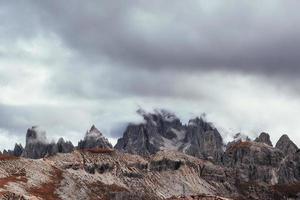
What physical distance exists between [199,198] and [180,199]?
7193mm

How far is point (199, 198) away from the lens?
185000mm

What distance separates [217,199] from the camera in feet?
613

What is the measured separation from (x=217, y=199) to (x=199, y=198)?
601 centimetres

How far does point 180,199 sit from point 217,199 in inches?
515

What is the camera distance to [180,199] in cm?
18100
